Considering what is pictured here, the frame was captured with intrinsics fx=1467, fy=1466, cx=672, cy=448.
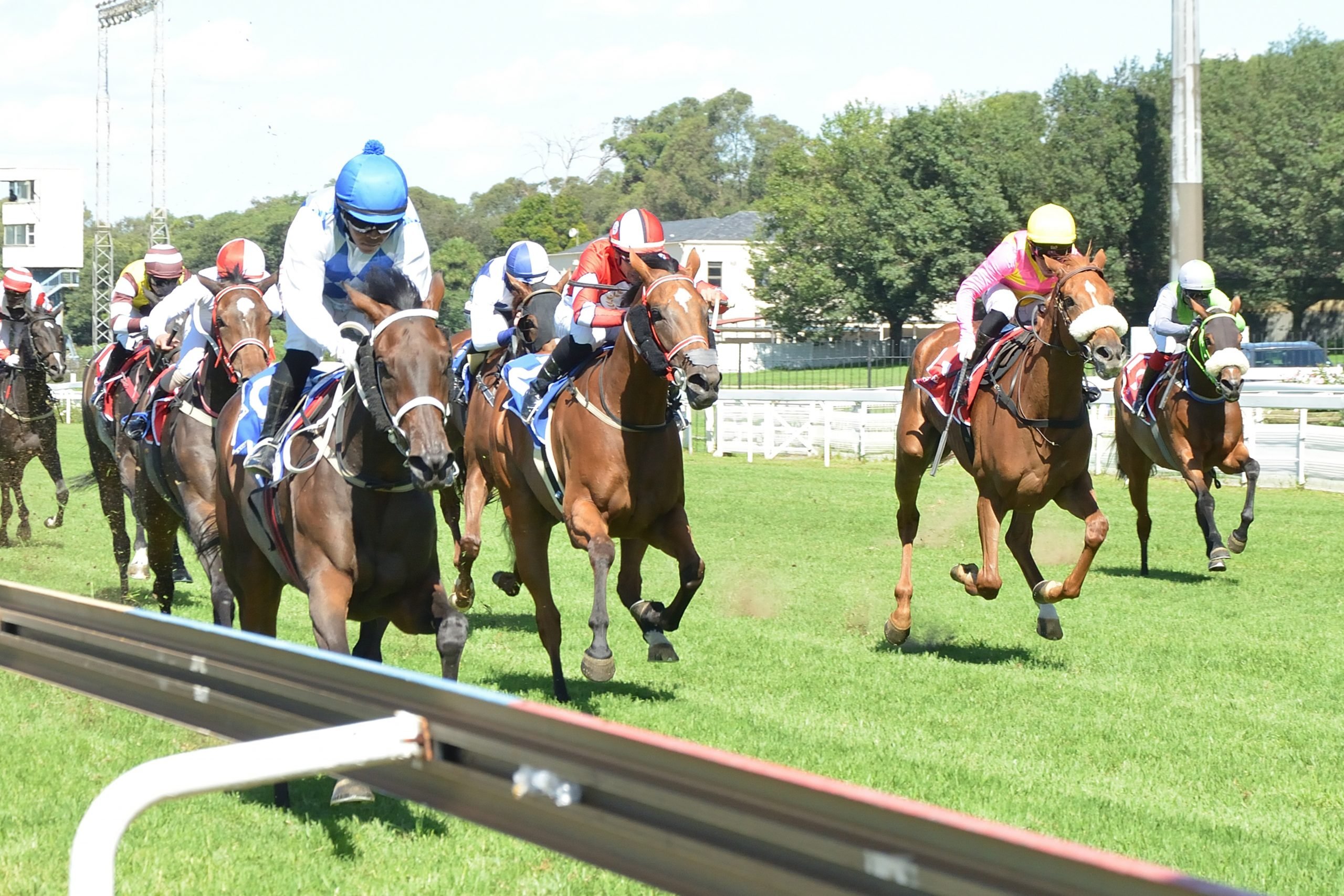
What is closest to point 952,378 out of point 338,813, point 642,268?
point 642,268

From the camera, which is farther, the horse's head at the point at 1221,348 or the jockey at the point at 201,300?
the horse's head at the point at 1221,348

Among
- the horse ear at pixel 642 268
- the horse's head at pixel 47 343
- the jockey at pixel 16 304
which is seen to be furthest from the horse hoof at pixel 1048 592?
the jockey at pixel 16 304

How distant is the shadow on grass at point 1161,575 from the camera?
1298cm

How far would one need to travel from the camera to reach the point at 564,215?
8600cm

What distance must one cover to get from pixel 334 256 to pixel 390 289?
28.0 inches

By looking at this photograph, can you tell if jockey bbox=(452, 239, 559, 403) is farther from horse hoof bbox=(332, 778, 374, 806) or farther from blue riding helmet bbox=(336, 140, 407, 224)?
horse hoof bbox=(332, 778, 374, 806)

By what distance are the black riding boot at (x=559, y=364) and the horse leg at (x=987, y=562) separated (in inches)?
112

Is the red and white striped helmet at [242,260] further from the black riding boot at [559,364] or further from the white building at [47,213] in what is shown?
the white building at [47,213]

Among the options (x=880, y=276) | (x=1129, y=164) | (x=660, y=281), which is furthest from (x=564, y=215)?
(x=660, y=281)

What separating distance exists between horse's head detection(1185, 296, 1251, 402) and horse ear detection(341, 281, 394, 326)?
31.0 feet

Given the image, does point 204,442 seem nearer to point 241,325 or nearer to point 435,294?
point 241,325

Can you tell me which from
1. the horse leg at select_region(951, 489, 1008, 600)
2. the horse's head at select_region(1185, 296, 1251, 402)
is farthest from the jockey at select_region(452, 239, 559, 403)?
the horse's head at select_region(1185, 296, 1251, 402)

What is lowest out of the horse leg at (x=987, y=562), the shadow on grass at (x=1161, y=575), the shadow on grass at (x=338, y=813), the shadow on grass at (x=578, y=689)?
the shadow on grass at (x=1161, y=575)

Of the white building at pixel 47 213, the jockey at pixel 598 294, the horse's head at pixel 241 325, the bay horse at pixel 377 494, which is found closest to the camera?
the bay horse at pixel 377 494
